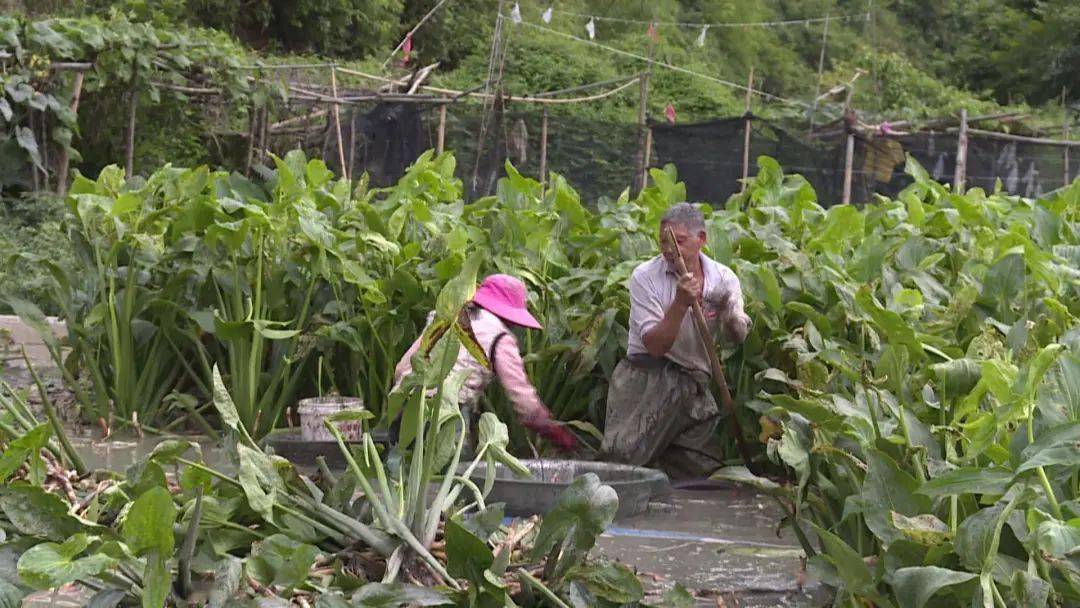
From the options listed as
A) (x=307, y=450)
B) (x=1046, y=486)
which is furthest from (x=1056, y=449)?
(x=307, y=450)

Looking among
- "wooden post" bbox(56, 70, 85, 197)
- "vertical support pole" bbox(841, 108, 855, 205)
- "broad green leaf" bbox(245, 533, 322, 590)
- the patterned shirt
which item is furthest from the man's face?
"vertical support pole" bbox(841, 108, 855, 205)

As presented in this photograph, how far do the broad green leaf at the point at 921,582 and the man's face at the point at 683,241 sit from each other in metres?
2.99

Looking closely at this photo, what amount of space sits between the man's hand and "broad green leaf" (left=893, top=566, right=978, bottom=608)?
2596mm

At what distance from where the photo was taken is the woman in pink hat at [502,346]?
5902mm

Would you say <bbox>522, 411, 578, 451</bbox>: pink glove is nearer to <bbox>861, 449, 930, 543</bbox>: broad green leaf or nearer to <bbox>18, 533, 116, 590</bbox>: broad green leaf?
<bbox>861, 449, 930, 543</bbox>: broad green leaf

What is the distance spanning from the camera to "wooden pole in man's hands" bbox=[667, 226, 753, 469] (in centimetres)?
575

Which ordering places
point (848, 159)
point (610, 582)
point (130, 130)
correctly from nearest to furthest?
point (610, 582), point (130, 130), point (848, 159)

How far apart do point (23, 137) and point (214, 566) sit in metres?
8.35

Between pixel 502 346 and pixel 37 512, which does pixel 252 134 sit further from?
pixel 37 512

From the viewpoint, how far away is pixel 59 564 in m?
3.07

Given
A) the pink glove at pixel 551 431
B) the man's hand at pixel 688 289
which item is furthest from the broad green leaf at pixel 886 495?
the pink glove at pixel 551 431

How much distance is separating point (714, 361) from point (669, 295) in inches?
13.3

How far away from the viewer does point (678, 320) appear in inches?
231

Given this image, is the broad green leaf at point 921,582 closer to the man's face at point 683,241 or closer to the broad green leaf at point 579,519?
the broad green leaf at point 579,519
